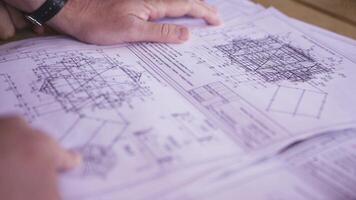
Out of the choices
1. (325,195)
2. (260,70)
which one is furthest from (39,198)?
(260,70)

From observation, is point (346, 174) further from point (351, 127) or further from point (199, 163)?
point (199, 163)

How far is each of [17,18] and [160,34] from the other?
30 centimetres

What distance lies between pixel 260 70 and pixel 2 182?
0.43 meters

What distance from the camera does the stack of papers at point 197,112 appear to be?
1.30 ft

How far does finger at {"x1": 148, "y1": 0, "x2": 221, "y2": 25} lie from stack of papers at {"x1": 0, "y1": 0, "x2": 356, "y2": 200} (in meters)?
0.07

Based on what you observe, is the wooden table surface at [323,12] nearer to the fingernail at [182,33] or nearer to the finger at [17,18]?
the finger at [17,18]

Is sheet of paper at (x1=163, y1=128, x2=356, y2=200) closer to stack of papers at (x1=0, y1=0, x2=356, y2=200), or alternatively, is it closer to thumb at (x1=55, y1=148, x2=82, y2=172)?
stack of papers at (x1=0, y1=0, x2=356, y2=200)

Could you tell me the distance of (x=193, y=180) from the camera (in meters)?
0.39

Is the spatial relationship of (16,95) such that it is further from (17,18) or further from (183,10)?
(183,10)

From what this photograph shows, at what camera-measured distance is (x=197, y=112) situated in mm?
495

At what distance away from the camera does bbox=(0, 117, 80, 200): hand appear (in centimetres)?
34

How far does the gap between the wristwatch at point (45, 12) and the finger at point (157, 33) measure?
0.51 feet

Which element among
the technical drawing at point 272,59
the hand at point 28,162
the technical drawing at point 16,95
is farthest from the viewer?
the technical drawing at point 272,59

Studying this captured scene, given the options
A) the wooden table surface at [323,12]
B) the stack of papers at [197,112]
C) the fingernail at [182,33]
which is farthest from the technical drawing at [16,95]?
the fingernail at [182,33]
